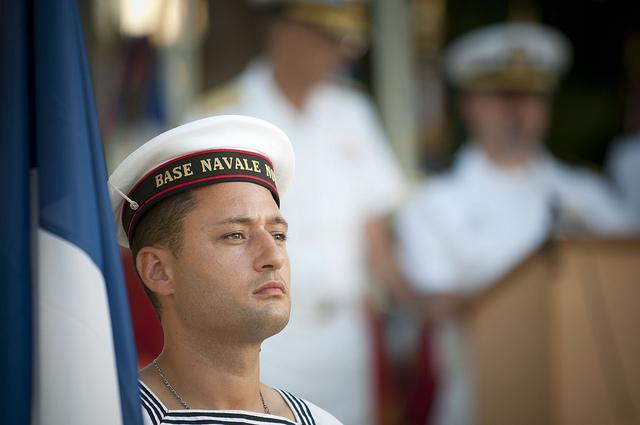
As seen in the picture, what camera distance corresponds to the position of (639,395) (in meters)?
4.36

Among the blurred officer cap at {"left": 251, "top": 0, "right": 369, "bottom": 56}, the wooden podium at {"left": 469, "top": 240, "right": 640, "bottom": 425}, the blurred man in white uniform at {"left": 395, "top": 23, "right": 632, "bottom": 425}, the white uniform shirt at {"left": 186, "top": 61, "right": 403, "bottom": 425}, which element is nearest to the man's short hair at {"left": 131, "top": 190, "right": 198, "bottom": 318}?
the wooden podium at {"left": 469, "top": 240, "right": 640, "bottom": 425}

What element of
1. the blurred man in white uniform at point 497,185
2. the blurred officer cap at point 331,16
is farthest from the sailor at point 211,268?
the blurred man in white uniform at point 497,185

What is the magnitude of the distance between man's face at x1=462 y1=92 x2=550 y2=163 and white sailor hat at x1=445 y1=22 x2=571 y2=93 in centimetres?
7

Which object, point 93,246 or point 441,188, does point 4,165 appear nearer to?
point 93,246

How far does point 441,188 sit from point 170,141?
208 inches

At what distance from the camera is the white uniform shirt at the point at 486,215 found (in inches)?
260

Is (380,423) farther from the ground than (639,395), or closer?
farther from the ground

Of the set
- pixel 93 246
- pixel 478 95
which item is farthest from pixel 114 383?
pixel 478 95

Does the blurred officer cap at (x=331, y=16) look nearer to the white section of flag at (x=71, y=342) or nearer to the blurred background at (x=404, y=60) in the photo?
the blurred background at (x=404, y=60)

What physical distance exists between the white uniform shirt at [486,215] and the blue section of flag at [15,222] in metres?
4.87

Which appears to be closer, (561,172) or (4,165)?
(4,165)

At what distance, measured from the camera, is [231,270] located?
1.66 m

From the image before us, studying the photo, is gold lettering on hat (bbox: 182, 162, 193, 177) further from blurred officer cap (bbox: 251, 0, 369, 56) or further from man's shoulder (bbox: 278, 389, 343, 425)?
blurred officer cap (bbox: 251, 0, 369, 56)

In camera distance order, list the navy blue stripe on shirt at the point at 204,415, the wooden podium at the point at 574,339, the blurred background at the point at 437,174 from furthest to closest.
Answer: the blurred background at the point at 437,174 → the wooden podium at the point at 574,339 → the navy blue stripe on shirt at the point at 204,415
